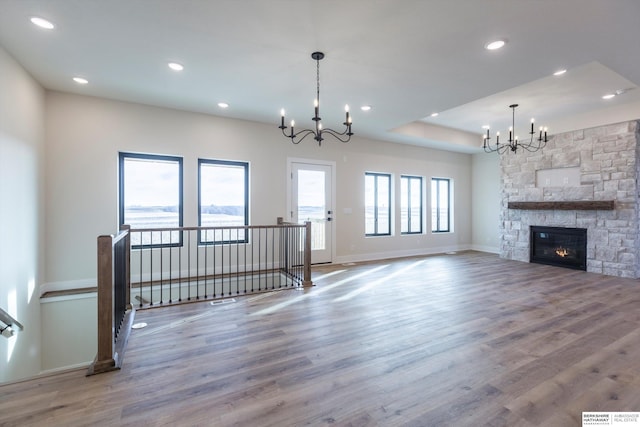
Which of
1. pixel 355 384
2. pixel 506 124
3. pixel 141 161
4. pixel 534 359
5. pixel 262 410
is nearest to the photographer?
pixel 262 410

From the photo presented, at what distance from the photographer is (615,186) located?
5289 millimetres

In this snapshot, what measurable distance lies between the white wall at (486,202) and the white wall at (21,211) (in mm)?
9243

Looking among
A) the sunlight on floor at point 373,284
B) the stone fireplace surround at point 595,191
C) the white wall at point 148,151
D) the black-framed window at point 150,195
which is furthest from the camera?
the stone fireplace surround at point 595,191

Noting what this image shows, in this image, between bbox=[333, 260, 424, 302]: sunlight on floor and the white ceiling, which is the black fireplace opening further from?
bbox=[333, 260, 424, 302]: sunlight on floor

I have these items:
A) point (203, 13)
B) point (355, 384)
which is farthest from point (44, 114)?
point (355, 384)

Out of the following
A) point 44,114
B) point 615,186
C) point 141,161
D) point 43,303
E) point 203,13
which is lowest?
point 43,303

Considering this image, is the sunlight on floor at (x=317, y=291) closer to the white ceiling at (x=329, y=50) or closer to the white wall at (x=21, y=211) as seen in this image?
the white wall at (x=21, y=211)

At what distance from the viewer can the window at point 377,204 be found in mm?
7012

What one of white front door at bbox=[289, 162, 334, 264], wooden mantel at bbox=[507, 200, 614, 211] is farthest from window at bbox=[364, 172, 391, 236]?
wooden mantel at bbox=[507, 200, 614, 211]

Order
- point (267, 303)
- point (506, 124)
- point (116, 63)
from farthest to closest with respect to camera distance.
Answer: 1. point (506, 124)
2. point (267, 303)
3. point (116, 63)

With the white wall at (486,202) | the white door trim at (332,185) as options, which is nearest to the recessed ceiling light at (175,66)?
the white door trim at (332,185)

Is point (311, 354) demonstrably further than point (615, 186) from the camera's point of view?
No

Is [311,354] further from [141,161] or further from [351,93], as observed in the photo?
[141,161]

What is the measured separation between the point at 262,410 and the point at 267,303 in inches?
79.2
